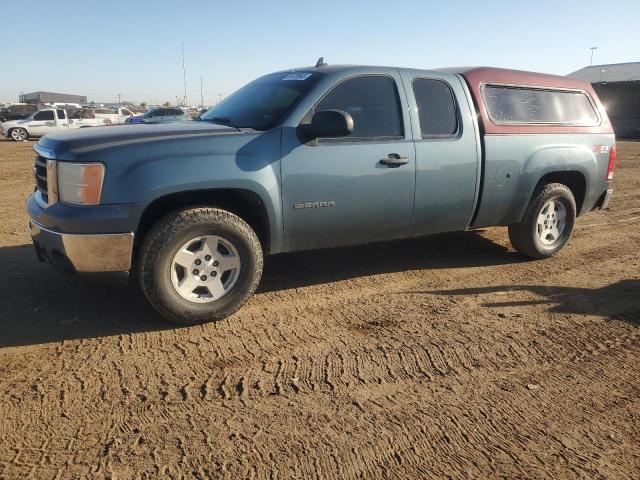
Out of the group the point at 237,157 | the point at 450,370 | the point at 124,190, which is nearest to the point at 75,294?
the point at 124,190

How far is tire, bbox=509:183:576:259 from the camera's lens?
5.22 meters

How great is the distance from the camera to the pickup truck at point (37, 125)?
25.0 metres

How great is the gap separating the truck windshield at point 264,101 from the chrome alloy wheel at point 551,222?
115 inches

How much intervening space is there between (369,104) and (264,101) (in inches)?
35.1

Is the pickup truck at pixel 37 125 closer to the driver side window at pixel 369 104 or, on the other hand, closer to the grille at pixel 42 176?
the grille at pixel 42 176

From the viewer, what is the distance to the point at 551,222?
548cm

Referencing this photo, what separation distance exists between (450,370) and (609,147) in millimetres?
3897

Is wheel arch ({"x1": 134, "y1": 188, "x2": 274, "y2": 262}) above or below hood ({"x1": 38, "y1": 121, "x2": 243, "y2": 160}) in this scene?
below

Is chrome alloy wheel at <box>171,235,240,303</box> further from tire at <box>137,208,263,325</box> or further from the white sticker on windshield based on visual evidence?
the white sticker on windshield

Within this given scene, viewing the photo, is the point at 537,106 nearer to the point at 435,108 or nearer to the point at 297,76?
the point at 435,108

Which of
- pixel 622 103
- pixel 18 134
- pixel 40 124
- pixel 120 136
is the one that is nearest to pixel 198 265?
pixel 120 136

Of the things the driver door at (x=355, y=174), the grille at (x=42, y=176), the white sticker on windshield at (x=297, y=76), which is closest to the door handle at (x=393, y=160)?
the driver door at (x=355, y=174)

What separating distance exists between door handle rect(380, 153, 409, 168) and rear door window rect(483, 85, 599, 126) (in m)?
1.24

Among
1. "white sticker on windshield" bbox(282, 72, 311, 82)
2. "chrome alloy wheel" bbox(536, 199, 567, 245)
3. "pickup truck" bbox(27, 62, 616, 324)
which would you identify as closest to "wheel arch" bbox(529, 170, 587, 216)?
"pickup truck" bbox(27, 62, 616, 324)
